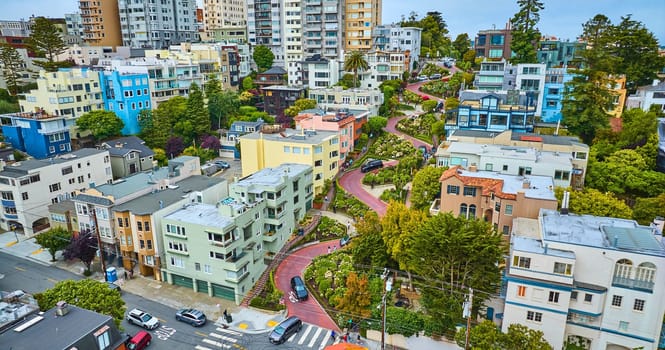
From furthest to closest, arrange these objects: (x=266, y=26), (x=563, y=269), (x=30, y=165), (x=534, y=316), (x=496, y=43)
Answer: (x=266, y=26) < (x=496, y=43) < (x=30, y=165) < (x=534, y=316) < (x=563, y=269)

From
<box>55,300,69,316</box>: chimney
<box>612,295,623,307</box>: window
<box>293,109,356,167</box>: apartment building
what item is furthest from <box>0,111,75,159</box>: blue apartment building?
<box>612,295,623,307</box>: window

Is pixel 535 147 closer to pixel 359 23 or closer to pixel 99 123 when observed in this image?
pixel 99 123

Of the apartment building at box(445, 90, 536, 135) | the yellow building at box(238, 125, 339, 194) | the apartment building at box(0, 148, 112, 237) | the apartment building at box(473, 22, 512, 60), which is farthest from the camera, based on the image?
the apartment building at box(473, 22, 512, 60)

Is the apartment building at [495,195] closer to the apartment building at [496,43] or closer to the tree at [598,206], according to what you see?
the tree at [598,206]

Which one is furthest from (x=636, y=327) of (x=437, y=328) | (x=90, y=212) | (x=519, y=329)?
(x=90, y=212)

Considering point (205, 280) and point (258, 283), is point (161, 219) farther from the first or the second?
point (258, 283)

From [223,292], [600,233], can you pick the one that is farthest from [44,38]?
[600,233]

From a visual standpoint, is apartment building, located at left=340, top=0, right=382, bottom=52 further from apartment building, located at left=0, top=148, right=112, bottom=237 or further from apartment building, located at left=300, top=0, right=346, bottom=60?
apartment building, located at left=0, top=148, right=112, bottom=237

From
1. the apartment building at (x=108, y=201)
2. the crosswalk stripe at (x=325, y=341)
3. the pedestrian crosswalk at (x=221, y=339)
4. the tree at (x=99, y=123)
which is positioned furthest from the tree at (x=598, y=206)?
the tree at (x=99, y=123)
